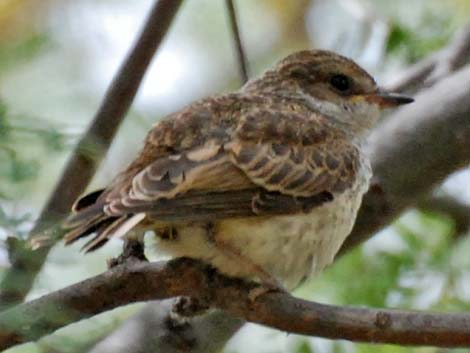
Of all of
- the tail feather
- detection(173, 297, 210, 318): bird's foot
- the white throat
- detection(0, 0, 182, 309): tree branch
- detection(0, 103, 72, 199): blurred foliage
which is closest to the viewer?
detection(0, 103, 72, 199): blurred foliage

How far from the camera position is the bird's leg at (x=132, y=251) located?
477 centimetres

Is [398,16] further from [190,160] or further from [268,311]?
[268,311]

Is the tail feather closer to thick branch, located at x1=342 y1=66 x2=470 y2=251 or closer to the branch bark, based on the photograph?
the branch bark

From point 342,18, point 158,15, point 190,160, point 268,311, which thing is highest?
point 342,18

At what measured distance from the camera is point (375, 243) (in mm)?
7785

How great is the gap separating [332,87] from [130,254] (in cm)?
209

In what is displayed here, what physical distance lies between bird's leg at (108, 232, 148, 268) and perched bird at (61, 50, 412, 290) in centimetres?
3

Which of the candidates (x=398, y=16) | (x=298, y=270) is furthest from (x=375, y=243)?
(x=298, y=270)

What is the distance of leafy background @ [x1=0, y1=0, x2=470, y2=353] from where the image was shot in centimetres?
339

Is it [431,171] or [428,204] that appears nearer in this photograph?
[431,171]

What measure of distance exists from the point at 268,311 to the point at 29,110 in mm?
1394

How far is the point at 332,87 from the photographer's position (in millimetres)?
6602

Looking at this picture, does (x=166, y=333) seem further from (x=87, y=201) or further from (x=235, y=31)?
(x=235, y=31)

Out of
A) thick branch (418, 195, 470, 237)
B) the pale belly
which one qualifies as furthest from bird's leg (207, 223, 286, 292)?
thick branch (418, 195, 470, 237)
